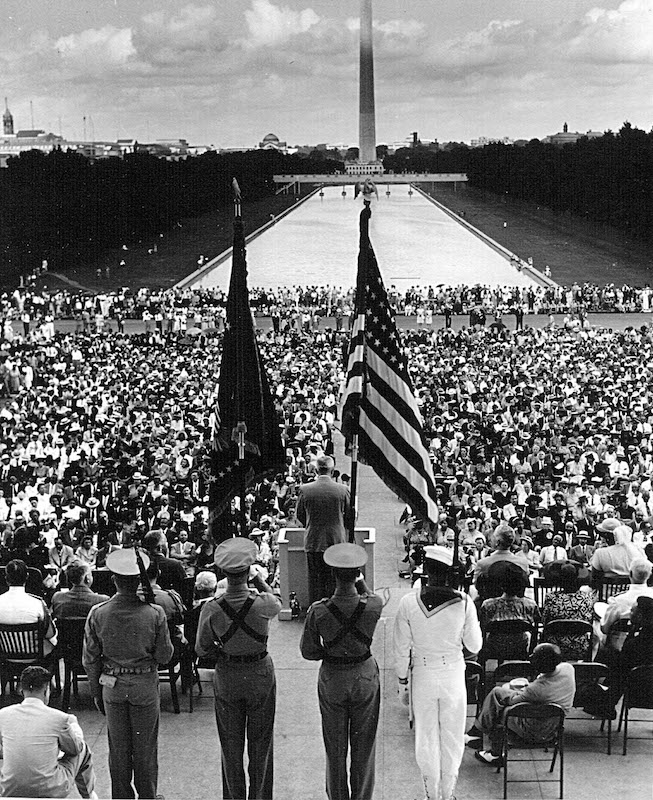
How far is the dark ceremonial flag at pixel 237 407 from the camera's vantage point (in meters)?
8.66

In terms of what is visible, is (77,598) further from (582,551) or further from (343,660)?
(582,551)

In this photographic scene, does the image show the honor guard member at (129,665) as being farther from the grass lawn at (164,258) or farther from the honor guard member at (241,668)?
the grass lawn at (164,258)

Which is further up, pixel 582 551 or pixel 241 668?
pixel 241 668

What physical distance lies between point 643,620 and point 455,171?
129 meters

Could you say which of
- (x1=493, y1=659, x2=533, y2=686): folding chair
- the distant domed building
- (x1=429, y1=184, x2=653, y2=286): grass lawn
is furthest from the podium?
the distant domed building

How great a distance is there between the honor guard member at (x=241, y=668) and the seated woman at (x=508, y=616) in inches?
75.9

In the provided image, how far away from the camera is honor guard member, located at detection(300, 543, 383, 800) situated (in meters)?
6.20

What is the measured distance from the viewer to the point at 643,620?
738 cm

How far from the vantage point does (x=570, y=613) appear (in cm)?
811

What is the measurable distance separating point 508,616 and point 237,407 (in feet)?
8.23

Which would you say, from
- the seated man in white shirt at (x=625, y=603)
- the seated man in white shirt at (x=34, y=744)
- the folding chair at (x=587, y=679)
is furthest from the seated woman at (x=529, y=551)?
the seated man in white shirt at (x=34, y=744)

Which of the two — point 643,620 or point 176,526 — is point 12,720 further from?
point 176,526

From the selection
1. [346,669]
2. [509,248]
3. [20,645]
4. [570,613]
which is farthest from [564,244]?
[346,669]

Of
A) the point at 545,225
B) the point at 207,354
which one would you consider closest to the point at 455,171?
the point at 545,225
